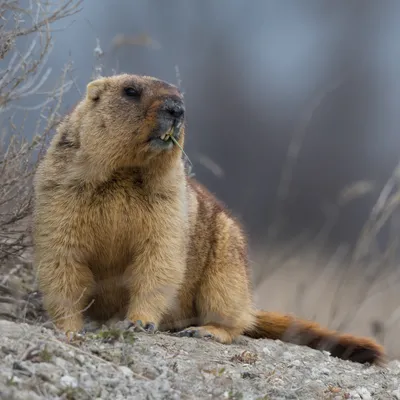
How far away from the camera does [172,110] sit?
682 centimetres

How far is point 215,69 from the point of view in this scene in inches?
883

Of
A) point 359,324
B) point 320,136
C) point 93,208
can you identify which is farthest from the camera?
point 320,136

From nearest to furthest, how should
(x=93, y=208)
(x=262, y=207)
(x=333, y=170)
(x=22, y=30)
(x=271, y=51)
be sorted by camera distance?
(x=93, y=208)
(x=22, y=30)
(x=262, y=207)
(x=333, y=170)
(x=271, y=51)

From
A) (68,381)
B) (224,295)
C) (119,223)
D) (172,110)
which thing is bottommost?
(68,381)

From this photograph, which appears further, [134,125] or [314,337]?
[314,337]

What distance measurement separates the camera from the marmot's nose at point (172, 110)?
6.82 meters

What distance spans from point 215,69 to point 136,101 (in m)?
15.6

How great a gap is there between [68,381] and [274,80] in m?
18.0

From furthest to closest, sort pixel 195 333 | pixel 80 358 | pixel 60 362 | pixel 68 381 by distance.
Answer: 1. pixel 195 333
2. pixel 80 358
3. pixel 60 362
4. pixel 68 381

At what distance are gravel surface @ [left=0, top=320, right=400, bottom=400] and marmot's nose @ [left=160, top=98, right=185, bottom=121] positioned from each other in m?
1.65

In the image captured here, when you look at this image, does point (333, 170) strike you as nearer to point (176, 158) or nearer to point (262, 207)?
point (262, 207)

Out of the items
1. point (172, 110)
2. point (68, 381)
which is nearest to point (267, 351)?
point (172, 110)

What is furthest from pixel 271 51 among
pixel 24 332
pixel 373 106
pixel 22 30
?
pixel 24 332

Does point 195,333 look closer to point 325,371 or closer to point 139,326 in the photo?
point 139,326
